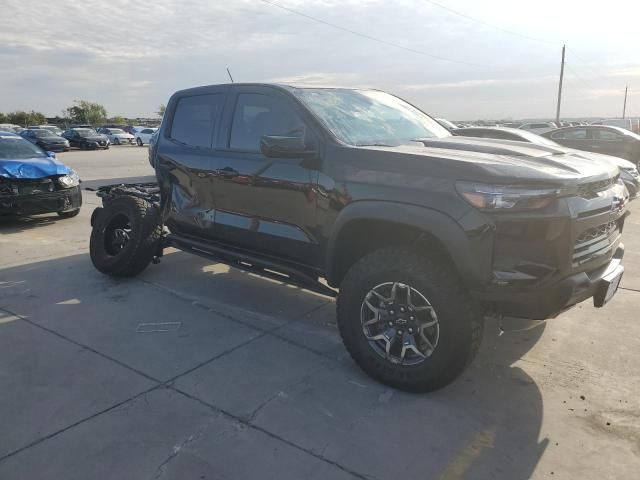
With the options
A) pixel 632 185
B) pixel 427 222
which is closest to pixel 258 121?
pixel 427 222

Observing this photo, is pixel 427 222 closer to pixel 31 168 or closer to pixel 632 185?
pixel 31 168

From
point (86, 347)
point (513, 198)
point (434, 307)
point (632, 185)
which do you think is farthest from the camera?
point (632, 185)

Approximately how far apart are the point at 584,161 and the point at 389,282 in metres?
1.56

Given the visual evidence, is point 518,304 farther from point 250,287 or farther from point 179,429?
point 250,287

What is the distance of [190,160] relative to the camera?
15.9ft

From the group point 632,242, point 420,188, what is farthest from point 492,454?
point 632,242

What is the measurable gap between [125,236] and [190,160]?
1438 mm

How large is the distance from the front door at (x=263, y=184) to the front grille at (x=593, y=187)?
170 cm

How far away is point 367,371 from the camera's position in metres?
3.48

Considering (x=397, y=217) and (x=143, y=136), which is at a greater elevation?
(x=397, y=217)

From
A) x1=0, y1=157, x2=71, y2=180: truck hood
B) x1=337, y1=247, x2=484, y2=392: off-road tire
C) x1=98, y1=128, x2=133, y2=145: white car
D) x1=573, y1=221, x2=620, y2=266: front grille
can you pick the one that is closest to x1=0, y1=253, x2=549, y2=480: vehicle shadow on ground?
x1=337, y1=247, x2=484, y2=392: off-road tire

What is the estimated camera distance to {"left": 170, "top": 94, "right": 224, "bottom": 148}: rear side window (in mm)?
4727

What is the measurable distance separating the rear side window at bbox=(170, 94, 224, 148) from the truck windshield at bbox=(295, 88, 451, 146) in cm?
102

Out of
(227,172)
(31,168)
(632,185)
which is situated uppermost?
(227,172)
